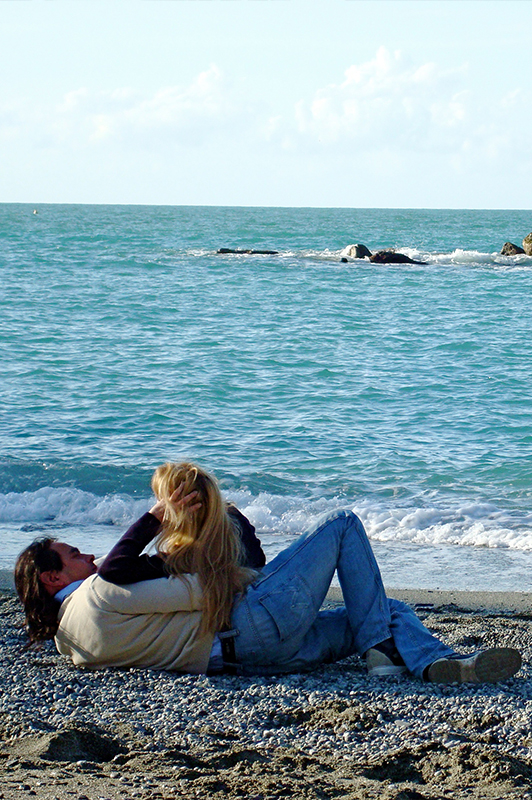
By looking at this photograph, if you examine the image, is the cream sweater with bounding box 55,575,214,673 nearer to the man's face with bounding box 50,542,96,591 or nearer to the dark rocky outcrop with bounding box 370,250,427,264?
the man's face with bounding box 50,542,96,591

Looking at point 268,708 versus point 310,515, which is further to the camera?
point 310,515

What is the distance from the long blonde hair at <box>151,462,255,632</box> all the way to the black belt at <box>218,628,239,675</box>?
0.05 meters

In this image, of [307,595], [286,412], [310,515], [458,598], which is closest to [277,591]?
[307,595]

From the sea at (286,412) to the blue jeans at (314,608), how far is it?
2.17 m

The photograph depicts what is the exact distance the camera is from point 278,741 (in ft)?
9.68

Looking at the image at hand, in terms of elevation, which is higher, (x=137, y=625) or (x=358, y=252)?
(x=358, y=252)

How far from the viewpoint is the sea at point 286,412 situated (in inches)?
284

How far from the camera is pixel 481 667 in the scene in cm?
337

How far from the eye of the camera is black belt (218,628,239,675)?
138 inches

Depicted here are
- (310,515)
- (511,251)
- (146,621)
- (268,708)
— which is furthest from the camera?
(511,251)

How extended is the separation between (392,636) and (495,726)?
61cm

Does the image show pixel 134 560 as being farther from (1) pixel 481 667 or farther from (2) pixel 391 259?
(2) pixel 391 259

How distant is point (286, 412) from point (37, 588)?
7.79 metres

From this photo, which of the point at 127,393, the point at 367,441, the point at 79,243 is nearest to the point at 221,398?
the point at 127,393
